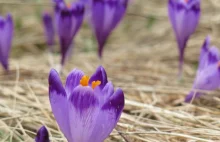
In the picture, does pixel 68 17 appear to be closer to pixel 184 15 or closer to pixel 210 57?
pixel 184 15

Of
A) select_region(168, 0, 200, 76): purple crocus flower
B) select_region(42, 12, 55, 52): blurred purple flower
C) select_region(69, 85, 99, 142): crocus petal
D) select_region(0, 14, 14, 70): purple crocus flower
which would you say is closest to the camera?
select_region(69, 85, 99, 142): crocus petal

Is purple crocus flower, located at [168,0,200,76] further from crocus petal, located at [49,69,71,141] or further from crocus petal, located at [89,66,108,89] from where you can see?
crocus petal, located at [49,69,71,141]

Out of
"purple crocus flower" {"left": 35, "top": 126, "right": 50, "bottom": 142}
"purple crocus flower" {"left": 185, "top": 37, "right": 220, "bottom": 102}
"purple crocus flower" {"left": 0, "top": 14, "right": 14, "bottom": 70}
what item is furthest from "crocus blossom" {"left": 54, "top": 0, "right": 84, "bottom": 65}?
"purple crocus flower" {"left": 35, "top": 126, "right": 50, "bottom": 142}

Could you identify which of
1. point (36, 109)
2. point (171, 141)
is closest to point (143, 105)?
point (171, 141)

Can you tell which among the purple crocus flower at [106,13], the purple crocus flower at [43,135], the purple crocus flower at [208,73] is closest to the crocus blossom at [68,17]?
the purple crocus flower at [106,13]

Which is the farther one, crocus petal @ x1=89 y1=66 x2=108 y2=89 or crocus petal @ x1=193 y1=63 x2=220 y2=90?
crocus petal @ x1=193 y1=63 x2=220 y2=90

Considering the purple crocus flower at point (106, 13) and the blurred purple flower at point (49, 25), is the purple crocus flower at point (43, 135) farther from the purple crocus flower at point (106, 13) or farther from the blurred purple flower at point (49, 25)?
the blurred purple flower at point (49, 25)

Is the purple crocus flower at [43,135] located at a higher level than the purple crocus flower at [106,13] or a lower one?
lower

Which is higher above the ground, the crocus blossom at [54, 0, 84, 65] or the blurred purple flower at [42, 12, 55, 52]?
the crocus blossom at [54, 0, 84, 65]

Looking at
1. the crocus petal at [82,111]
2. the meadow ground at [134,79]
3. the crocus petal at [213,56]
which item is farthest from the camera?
the crocus petal at [213,56]
